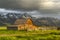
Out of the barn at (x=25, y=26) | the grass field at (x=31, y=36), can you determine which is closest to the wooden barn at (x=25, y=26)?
the barn at (x=25, y=26)

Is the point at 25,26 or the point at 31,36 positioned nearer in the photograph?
the point at 31,36

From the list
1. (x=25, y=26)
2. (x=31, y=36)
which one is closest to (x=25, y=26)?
(x=25, y=26)

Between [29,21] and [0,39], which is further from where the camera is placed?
[29,21]

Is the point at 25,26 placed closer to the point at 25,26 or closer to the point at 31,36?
the point at 25,26

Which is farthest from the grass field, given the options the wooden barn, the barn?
the barn

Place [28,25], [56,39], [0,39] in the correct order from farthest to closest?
1. [28,25]
2. [56,39]
3. [0,39]

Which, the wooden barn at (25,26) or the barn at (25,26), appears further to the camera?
the barn at (25,26)

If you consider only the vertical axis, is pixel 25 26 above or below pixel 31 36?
below

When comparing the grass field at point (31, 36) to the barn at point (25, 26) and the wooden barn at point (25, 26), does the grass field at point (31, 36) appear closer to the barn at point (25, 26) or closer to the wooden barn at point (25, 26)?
the wooden barn at point (25, 26)

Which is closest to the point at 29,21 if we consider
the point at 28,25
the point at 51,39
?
the point at 28,25

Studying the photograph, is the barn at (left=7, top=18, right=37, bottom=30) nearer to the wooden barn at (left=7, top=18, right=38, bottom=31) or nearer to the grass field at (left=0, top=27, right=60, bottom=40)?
the wooden barn at (left=7, top=18, right=38, bottom=31)

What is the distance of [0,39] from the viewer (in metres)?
47.1

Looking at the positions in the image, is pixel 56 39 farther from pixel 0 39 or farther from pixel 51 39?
pixel 0 39

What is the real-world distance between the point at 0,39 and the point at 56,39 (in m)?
16.8
